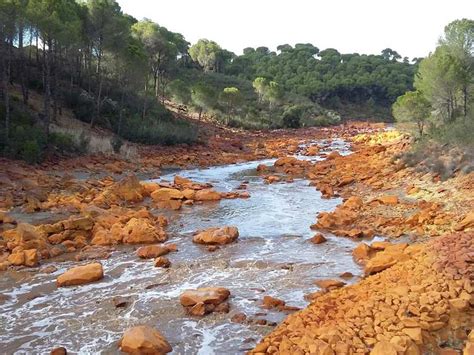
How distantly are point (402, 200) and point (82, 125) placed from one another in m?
20.8

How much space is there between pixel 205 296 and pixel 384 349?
10.7 ft

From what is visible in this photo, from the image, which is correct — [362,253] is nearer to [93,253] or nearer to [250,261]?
[250,261]

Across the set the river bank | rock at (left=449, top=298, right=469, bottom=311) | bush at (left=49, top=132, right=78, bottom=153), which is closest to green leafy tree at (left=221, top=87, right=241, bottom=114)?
bush at (left=49, top=132, right=78, bottom=153)

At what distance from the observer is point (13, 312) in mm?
7875

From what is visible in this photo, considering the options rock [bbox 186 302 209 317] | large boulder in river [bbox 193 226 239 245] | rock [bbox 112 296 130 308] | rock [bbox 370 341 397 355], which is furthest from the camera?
large boulder in river [bbox 193 226 239 245]

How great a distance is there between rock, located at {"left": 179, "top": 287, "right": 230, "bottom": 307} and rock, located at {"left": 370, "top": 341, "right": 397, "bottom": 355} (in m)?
2.99

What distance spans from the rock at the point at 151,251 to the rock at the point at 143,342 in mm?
4169

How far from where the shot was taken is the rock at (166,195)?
57.7 ft

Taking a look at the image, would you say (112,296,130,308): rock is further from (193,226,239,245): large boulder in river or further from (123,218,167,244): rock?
(193,226,239,245): large boulder in river

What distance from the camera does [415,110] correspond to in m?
32.9

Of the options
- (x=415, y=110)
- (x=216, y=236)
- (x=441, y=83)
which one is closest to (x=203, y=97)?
(x=415, y=110)

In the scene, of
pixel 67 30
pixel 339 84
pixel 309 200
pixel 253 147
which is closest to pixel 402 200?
pixel 309 200

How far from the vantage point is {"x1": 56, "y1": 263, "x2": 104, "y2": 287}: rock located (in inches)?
359

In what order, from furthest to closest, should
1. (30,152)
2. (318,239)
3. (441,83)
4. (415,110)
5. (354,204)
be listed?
1. (415,110)
2. (441,83)
3. (30,152)
4. (354,204)
5. (318,239)
